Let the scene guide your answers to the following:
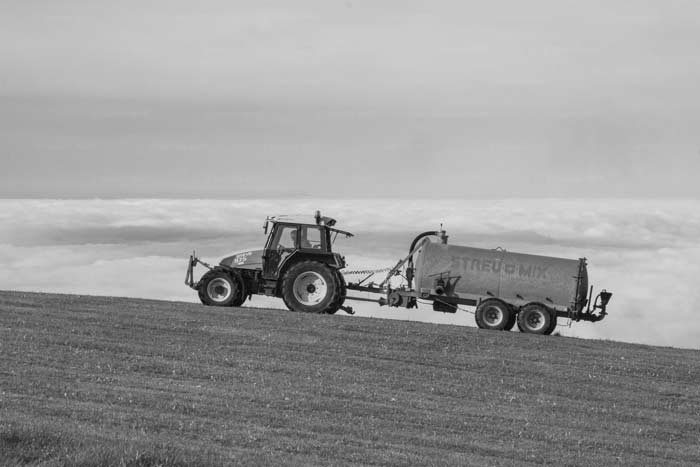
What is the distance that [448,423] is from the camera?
2062cm

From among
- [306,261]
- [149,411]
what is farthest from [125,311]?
[149,411]

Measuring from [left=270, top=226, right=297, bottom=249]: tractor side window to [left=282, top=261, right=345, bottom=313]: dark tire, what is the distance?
2.78 ft

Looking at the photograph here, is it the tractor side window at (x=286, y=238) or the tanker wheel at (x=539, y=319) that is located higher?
the tractor side window at (x=286, y=238)

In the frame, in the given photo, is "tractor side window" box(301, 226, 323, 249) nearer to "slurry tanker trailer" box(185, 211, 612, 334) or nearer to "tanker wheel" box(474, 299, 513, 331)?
"slurry tanker trailer" box(185, 211, 612, 334)

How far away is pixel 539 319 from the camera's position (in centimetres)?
3297

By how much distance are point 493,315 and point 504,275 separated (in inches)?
50.8

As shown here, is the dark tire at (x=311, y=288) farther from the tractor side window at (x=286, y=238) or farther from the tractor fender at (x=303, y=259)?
the tractor side window at (x=286, y=238)

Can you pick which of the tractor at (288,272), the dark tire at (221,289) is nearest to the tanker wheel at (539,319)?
the tractor at (288,272)

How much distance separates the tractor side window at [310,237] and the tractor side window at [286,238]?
29 centimetres

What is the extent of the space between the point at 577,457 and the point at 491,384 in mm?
6605

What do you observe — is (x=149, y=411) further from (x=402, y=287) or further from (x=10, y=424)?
(x=402, y=287)

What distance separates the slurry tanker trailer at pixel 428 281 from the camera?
1305 inches

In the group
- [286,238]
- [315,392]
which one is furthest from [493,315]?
[315,392]

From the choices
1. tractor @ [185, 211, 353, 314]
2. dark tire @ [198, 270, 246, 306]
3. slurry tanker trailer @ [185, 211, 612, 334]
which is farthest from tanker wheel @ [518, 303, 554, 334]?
dark tire @ [198, 270, 246, 306]
